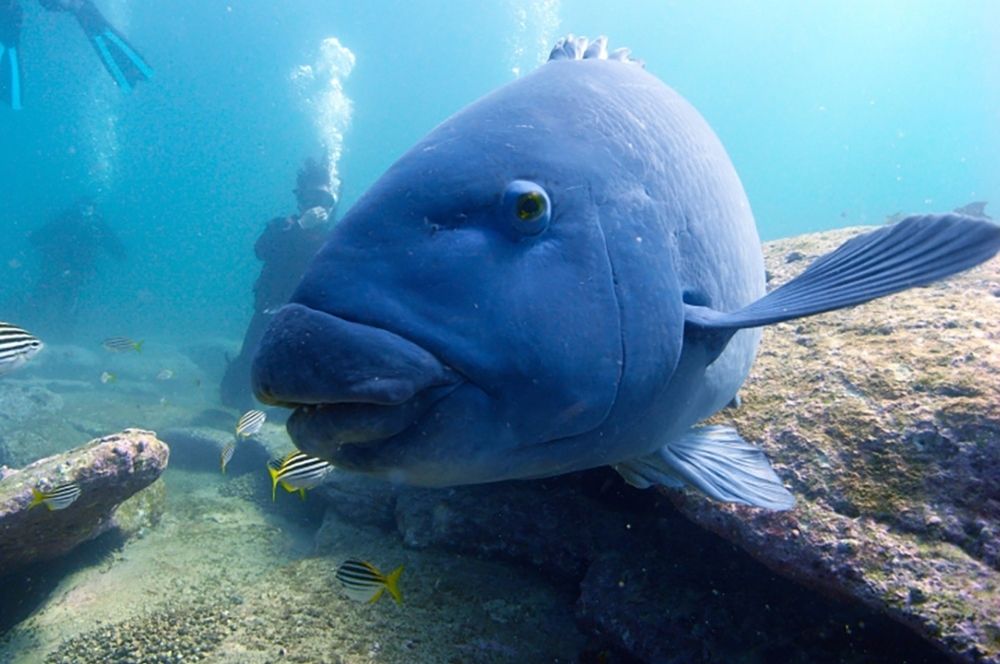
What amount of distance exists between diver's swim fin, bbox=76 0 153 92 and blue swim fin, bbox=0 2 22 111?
161cm

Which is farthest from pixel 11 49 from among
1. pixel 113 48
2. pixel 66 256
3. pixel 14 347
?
pixel 14 347

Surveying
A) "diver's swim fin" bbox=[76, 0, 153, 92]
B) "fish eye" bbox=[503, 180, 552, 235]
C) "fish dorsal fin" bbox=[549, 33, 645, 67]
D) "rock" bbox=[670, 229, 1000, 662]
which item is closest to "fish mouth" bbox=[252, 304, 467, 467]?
"fish eye" bbox=[503, 180, 552, 235]

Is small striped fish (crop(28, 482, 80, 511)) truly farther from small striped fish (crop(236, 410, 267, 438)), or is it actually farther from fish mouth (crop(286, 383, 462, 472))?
fish mouth (crop(286, 383, 462, 472))

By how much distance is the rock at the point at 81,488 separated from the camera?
14.4 feet

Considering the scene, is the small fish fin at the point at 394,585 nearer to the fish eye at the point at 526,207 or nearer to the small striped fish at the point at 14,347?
the fish eye at the point at 526,207

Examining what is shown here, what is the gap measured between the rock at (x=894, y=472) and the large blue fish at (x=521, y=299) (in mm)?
1377

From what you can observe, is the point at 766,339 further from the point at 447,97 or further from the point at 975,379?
the point at 447,97

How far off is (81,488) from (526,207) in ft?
16.3

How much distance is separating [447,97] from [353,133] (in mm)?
29123

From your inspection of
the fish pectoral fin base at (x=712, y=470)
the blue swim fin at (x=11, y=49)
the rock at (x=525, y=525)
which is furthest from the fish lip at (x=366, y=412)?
the blue swim fin at (x=11, y=49)


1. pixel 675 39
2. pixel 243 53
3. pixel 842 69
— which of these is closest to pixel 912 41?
pixel 842 69

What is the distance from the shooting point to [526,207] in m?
1.37

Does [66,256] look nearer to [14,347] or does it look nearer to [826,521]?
[14,347]

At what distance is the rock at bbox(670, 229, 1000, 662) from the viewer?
233cm
